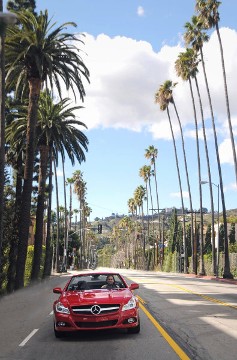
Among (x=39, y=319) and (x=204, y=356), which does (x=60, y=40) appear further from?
(x=204, y=356)

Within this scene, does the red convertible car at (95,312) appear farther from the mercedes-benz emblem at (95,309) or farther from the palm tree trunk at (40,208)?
the palm tree trunk at (40,208)

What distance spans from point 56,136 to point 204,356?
2744 cm

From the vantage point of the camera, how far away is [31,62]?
25.2m

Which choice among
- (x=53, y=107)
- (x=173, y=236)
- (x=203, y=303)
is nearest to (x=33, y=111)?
(x=53, y=107)

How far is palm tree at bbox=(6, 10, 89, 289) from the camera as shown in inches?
965

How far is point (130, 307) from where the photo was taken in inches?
367

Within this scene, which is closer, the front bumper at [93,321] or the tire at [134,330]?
the front bumper at [93,321]

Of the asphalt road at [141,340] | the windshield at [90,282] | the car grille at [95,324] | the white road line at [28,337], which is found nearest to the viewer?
the asphalt road at [141,340]

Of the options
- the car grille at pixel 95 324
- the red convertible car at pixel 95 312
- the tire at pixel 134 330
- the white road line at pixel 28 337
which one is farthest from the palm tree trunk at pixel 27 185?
the car grille at pixel 95 324

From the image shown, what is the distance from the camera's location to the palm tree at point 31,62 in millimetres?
24500

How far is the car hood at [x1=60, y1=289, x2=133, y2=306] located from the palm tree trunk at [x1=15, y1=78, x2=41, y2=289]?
15.5 m

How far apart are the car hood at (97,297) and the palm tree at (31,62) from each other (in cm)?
1571

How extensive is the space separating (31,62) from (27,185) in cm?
664

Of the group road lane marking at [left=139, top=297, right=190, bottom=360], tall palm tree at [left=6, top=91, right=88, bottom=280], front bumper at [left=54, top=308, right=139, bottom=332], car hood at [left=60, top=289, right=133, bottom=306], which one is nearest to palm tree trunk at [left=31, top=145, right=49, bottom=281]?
tall palm tree at [left=6, top=91, right=88, bottom=280]
